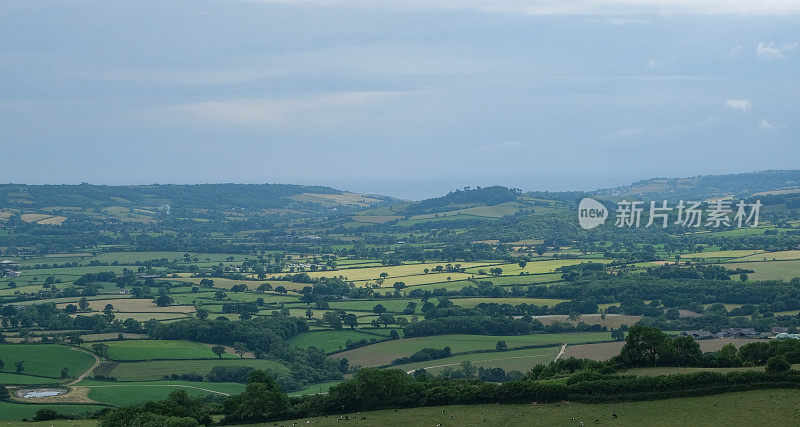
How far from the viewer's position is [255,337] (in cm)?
7900

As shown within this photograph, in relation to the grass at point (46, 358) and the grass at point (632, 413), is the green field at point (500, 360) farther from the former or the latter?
the grass at point (46, 358)

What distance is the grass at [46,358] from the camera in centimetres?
6762

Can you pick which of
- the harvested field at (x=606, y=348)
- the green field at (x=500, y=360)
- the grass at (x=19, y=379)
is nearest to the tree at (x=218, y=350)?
the grass at (x=19, y=379)

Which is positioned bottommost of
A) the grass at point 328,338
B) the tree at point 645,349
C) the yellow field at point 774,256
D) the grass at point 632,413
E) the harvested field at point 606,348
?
the grass at point 328,338

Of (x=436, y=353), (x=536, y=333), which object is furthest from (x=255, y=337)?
(x=536, y=333)

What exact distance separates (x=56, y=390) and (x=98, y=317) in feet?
91.4

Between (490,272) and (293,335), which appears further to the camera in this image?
(490,272)

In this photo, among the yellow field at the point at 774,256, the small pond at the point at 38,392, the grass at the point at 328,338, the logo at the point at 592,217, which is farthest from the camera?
the logo at the point at 592,217

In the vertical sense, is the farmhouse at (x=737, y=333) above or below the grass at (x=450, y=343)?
above

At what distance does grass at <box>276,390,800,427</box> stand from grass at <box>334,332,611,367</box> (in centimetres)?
2714

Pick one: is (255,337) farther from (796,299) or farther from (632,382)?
(796,299)

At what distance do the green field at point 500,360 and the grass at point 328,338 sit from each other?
10545mm

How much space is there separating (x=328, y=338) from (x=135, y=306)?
29.9m

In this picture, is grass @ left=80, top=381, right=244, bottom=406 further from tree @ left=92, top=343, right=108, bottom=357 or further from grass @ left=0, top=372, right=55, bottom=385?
tree @ left=92, top=343, right=108, bottom=357
